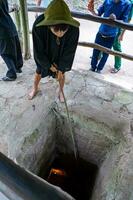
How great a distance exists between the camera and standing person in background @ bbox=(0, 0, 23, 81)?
2547 millimetres

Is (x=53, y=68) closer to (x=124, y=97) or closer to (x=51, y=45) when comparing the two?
(x=51, y=45)

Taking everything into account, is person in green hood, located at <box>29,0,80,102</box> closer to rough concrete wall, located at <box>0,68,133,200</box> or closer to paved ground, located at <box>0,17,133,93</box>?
rough concrete wall, located at <box>0,68,133,200</box>

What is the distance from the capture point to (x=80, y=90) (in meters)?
2.88

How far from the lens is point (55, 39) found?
222 centimetres

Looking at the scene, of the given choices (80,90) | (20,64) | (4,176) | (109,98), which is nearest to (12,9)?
(20,64)

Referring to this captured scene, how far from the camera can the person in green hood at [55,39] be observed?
6.42 ft

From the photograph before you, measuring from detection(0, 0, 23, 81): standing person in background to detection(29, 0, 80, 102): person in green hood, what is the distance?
1.43ft

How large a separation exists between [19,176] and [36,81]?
229cm

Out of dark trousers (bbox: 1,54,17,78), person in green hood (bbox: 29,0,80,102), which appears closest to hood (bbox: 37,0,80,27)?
person in green hood (bbox: 29,0,80,102)

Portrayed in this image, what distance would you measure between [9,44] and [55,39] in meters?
0.74

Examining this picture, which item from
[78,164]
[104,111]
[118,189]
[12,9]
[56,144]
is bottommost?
[78,164]

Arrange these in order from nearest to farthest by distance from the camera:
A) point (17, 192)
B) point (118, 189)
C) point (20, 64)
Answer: point (17, 192)
point (118, 189)
point (20, 64)

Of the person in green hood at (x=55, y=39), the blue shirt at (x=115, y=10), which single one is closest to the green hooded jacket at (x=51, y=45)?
the person in green hood at (x=55, y=39)

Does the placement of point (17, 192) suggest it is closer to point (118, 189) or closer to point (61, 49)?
point (118, 189)
